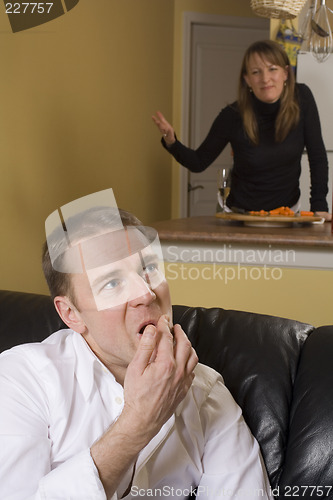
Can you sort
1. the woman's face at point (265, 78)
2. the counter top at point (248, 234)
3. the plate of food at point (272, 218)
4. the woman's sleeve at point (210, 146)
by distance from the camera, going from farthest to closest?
the woman's sleeve at point (210, 146) → the woman's face at point (265, 78) → the plate of food at point (272, 218) → the counter top at point (248, 234)

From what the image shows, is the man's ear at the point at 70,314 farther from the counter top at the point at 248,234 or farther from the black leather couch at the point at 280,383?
the counter top at the point at 248,234

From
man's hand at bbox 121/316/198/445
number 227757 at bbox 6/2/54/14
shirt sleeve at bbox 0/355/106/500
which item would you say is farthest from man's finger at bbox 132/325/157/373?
number 227757 at bbox 6/2/54/14

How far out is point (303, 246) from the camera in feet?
8.09

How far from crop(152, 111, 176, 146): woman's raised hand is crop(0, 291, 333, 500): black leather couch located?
1523mm

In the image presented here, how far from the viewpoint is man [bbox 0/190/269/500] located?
3.07 feet

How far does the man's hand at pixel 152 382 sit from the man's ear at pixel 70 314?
0.74ft

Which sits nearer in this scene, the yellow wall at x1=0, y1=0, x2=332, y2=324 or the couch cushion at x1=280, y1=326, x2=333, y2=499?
the couch cushion at x1=280, y1=326, x2=333, y2=499

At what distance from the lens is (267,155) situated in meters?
3.13

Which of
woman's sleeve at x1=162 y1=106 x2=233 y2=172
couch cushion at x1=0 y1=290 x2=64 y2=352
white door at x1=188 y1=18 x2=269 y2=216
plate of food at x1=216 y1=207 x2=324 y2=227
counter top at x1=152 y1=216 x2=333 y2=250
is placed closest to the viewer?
couch cushion at x1=0 y1=290 x2=64 y2=352

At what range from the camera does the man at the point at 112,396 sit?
936mm

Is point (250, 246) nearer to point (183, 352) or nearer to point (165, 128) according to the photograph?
point (165, 128)

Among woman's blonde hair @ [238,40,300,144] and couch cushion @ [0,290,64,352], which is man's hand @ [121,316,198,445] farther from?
woman's blonde hair @ [238,40,300,144]

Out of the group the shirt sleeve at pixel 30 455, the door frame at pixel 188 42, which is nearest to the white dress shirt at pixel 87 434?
the shirt sleeve at pixel 30 455

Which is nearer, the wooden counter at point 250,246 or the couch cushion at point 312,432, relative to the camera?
the couch cushion at point 312,432
